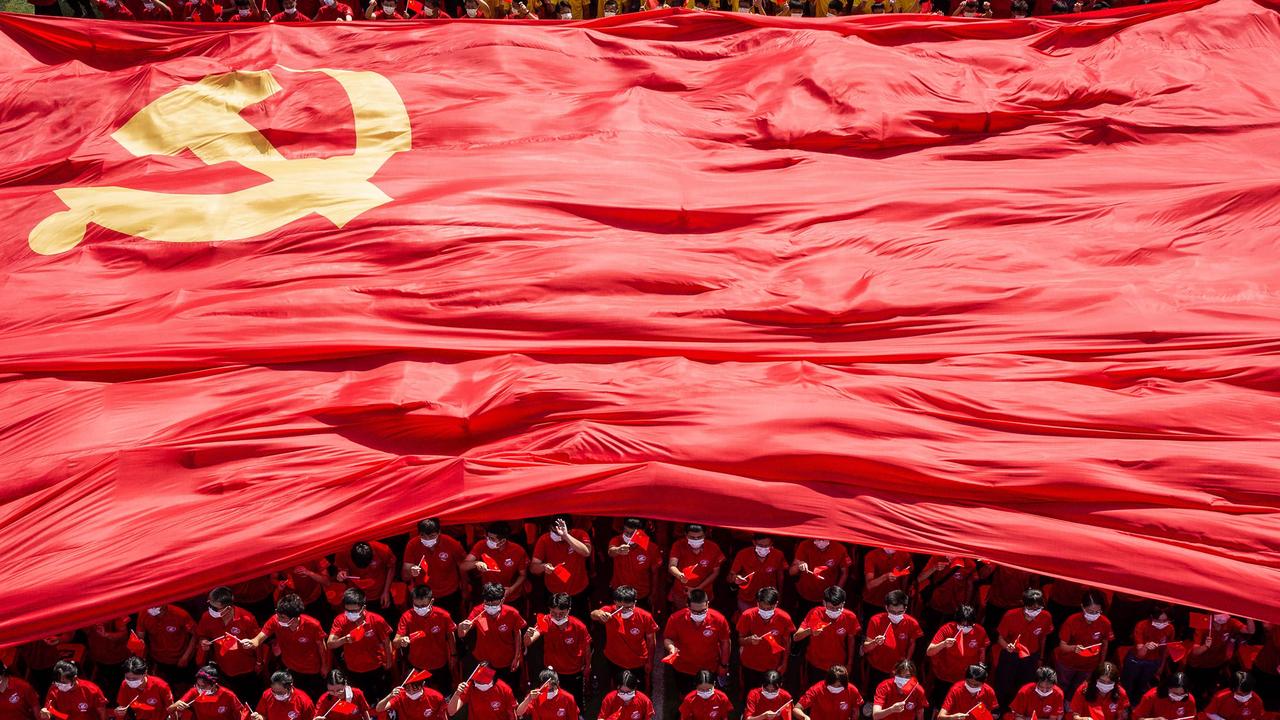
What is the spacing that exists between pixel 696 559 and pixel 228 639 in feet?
11.3

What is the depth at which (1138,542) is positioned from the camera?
774 centimetres

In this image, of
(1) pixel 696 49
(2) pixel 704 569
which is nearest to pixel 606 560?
(2) pixel 704 569

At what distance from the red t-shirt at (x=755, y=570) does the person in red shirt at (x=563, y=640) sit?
48.7 inches

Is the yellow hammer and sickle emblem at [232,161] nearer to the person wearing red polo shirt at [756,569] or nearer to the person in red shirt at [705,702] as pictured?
the person wearing red polo shirt at [756,569]

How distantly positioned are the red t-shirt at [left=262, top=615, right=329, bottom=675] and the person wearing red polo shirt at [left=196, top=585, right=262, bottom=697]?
0.17m

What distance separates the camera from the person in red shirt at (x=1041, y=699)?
28.5 feet

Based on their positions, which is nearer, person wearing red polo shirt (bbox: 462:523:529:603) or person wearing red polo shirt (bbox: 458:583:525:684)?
person wearing red polo shirt (bbox: 458:583:525:684)

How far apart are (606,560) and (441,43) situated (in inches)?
197

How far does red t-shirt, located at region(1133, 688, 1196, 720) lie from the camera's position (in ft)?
28.9

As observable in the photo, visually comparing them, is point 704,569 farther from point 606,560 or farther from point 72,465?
point 72,465

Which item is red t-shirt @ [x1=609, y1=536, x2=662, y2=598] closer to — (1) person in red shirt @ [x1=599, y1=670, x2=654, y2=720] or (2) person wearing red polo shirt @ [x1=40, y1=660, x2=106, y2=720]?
(1) person in red shirt @ [x1=599, y1=670, x2=654, y2=720]

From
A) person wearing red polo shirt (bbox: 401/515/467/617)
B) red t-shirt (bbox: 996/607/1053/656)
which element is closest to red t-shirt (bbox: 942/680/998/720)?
red t-shirt (bbox: 996/607/1053/656)

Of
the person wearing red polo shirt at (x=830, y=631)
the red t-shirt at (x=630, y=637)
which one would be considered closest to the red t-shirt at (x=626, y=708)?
the red t-shirt at (x=630, y=637)

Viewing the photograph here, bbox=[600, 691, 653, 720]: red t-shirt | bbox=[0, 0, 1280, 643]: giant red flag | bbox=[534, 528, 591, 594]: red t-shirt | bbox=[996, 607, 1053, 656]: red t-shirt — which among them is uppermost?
bbox=[0, 0, 1280, 643]: giant red flag
